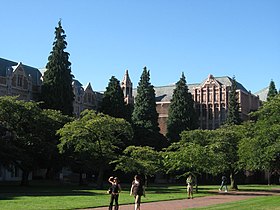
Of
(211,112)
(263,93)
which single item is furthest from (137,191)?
(263,93)

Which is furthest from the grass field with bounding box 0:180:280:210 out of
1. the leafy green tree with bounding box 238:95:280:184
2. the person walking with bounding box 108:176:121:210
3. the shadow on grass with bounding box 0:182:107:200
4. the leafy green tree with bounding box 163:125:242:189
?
the leafy green tree with bounding box 163:125:242:189

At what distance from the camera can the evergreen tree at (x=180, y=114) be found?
76.1 meters

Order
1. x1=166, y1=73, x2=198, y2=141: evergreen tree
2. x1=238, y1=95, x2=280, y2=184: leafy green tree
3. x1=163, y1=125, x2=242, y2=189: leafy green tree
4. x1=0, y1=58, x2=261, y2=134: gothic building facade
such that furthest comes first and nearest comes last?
x1=0, y1=58, x2=261, y2=134: gothic building facade, x1=166, y1=73, x2=198, y2=141: evergreen tree, x1=163, y1=125, x2=242, y2=189: leafy green tree, x1=238, y1=95, x2=280, y2=184: leafy green tree

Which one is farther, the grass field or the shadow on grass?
the shadow on grass

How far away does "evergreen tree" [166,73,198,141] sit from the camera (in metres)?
76.1

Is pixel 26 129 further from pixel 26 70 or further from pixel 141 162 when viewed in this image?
pixel 26 70

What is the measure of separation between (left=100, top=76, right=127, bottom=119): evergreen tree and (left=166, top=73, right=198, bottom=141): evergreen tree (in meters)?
10.2

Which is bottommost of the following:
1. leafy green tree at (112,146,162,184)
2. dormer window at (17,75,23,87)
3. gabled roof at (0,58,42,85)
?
leafy green tree at (112,146,162,184)

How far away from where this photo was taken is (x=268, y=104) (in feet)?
121

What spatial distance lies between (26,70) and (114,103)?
16.4 m

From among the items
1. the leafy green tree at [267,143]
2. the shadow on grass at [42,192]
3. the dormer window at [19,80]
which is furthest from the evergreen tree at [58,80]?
the leafy green tree at [267,143]

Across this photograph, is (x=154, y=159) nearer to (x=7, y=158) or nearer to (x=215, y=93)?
(x=7, y=158)

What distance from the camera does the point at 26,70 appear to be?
7450 cm

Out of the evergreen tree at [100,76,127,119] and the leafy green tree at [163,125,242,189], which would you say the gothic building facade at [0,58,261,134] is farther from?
the leafy green tree at [163,125,242,189]
